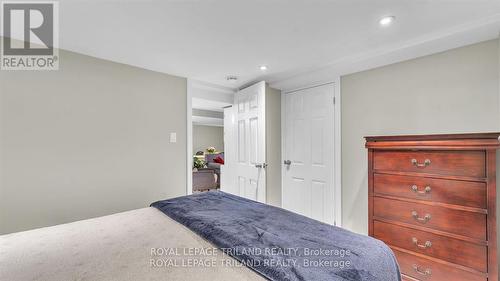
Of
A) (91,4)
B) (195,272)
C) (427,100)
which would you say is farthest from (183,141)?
(427,100)

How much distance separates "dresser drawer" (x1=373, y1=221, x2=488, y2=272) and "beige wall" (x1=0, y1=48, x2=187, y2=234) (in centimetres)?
229

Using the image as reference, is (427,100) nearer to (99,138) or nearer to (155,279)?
(155,279)

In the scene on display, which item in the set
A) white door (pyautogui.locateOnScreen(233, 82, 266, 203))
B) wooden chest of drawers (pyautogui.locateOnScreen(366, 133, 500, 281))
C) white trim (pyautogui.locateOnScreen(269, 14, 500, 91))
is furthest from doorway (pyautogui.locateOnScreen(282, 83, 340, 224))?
wooden chest of drawers (pyautogui.locateOnScreen(366, 133, 500, 281))

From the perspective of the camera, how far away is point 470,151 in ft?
5.15

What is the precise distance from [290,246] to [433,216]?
1.35 m

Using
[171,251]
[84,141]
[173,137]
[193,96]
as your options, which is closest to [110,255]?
[171,251]

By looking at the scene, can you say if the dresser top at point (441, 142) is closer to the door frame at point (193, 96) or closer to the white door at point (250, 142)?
the white door at point (250, 142)

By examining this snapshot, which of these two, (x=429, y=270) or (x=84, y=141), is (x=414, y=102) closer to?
(x=429, y=270)

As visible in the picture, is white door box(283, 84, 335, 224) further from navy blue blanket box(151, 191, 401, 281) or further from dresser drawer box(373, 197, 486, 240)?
navy blue blanket box(151, 191, 401, 281)

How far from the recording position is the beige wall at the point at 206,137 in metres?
8.59

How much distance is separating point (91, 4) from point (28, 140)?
1336 millimetres

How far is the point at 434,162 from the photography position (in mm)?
1710

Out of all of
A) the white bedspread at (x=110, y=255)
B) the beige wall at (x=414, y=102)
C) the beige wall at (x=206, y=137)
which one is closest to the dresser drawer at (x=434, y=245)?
the beige wall at (x=414, y=102)

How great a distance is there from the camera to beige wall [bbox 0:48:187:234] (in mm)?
1883
